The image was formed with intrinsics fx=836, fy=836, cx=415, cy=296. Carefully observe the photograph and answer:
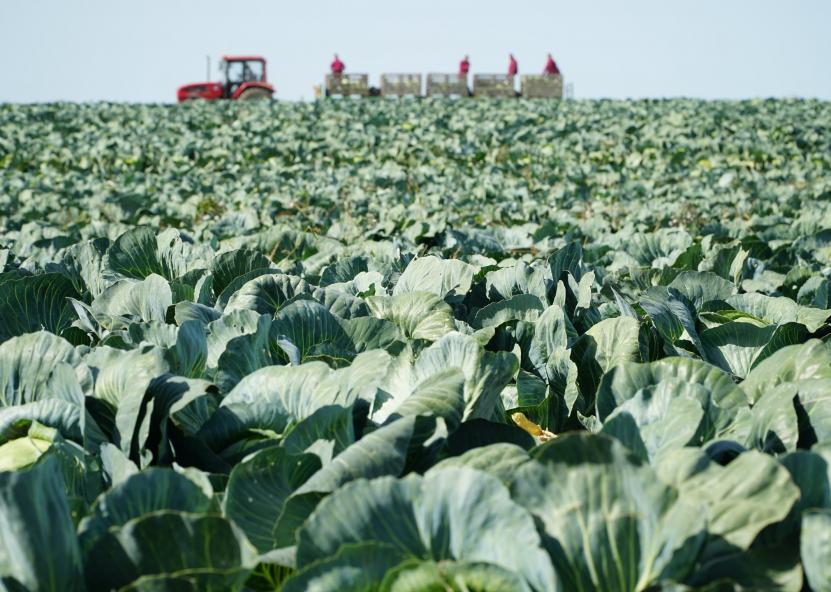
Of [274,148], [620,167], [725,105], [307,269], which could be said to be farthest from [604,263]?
[725,105]

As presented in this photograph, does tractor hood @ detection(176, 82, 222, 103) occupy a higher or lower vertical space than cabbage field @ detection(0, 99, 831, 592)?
higher

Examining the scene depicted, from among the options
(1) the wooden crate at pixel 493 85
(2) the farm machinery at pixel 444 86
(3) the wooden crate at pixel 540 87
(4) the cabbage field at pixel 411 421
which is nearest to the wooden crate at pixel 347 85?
(2) the farm machinery at pixel 444 86

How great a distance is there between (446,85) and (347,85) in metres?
3.53

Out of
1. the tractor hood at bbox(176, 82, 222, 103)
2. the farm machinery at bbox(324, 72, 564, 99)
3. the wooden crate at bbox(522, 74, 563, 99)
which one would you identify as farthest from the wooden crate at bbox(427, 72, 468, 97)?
the tractor hood at bbox(176, 82, 222, 103)

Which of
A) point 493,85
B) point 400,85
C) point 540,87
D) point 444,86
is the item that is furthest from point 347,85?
point 540,87

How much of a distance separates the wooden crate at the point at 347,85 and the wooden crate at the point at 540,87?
18.9 ft

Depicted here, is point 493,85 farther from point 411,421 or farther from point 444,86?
point 411,421

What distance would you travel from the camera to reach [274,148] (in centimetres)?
1463

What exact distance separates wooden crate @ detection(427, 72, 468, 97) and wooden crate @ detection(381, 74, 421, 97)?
1.59ft

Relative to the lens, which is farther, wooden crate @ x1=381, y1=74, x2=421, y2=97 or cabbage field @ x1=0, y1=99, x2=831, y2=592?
wooden crate @ x1=381, y1=74, x2=421, y2=97

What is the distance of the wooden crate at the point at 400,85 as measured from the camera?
29688 mm

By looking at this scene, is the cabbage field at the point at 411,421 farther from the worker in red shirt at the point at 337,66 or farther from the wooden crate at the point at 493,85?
the worker in red shirt at the point at 337,66

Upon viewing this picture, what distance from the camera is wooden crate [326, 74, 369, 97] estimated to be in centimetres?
2977

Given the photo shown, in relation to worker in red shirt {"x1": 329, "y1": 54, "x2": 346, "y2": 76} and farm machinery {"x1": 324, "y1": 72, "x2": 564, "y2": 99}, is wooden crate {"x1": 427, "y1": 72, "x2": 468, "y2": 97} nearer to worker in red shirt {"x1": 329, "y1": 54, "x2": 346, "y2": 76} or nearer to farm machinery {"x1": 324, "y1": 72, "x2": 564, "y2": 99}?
farm machinery {"x1": 324, "y1": 72, "x2": 564, "y2": 99}
